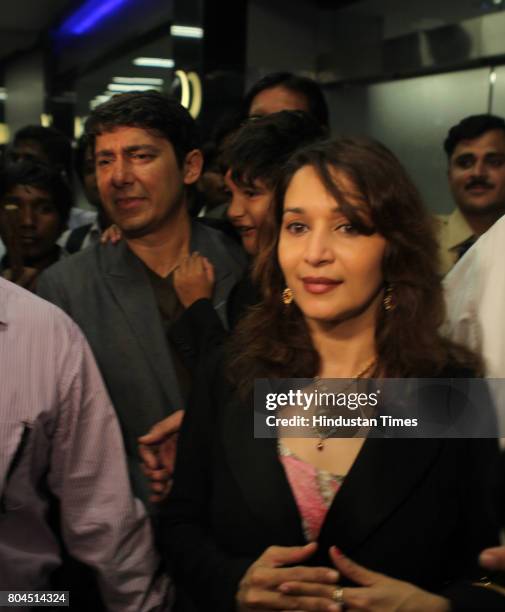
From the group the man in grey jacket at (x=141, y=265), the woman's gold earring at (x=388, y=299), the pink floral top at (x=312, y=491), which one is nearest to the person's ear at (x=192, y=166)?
the man in grey jacket at (x=141, y=265)

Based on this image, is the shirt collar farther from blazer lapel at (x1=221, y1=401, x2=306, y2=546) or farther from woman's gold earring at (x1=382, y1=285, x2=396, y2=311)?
blazer lapel at (x1=221, y1=401, x2=306, y2=546)

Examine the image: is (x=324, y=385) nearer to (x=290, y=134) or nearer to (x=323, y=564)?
(x=323, y=564)

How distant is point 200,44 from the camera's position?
4.30m

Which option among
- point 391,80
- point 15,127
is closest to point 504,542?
point 15,127

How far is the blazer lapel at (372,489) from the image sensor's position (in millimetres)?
1121

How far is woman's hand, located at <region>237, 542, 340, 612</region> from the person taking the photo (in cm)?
110

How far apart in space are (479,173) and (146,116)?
36.3 inches

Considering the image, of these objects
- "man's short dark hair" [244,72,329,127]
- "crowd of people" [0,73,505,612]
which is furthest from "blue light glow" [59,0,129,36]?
"crowd of people" [0,73,505,612]

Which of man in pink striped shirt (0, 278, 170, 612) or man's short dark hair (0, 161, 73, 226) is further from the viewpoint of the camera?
man's short dark hair (0, 161, 73, 226)

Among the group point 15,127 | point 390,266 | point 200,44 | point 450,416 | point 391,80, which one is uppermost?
point 200,44

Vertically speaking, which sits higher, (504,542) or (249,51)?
(249,51)

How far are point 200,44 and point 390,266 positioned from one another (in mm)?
3401

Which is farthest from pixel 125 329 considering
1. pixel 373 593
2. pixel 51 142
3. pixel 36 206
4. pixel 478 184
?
pixel 51 142

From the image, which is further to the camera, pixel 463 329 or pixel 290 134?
pixel 290 134
